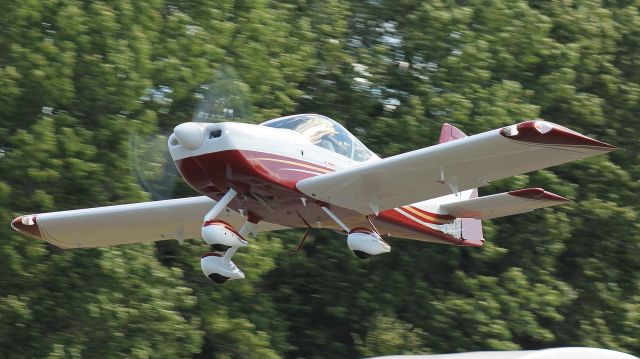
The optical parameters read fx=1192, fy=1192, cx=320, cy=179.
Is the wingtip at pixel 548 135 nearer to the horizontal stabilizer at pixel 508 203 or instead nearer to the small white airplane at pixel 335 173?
the small white airplane at pixel 335 173

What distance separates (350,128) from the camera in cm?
2147

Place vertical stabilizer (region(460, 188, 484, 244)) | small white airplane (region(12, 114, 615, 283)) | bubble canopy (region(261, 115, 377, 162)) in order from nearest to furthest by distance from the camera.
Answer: small white airplane (region(12, 114, 615, 283)) → bubble canopy (region(261, 115, 377, 162)) → vertical stabilizer (region(460, 188, 484, 244))

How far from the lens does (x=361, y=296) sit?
794 inches

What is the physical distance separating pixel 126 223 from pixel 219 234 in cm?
326

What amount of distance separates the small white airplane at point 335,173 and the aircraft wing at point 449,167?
1 centimetres

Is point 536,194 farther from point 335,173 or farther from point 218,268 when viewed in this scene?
point 218,268

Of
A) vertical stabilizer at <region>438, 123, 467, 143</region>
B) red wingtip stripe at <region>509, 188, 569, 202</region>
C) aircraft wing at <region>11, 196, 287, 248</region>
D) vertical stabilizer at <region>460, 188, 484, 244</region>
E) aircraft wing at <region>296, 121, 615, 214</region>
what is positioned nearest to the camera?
aircraft wing at <region>296, 121, 615, 214</region>

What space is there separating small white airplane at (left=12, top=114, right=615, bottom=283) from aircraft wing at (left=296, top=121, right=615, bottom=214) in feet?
0.03

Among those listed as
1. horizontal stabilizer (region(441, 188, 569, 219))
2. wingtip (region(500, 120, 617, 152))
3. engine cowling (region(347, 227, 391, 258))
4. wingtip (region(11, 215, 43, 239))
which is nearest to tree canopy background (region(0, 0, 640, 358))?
wingtip (region(11, 215, 43, 239))

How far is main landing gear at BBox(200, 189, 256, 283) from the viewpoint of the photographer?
11625 mm

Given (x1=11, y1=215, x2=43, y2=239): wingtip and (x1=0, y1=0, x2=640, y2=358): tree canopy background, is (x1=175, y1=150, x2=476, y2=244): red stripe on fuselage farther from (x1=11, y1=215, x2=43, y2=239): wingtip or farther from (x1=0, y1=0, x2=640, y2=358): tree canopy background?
(x1=0, y1=0, x2=640, y2=358): tree canopy background

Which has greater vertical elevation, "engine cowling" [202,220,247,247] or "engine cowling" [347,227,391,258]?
"engine cowling" [202,220,247,247]

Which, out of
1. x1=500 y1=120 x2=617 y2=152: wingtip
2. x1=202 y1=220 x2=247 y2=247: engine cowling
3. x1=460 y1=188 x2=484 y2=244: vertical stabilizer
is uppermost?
x1=500 y1=120 x2=617 y2=152: wingtip

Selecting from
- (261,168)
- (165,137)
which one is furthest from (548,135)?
(165,137)
